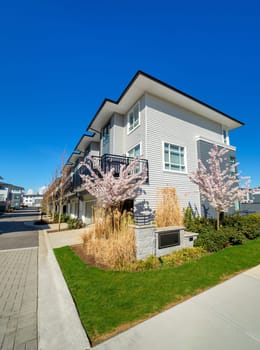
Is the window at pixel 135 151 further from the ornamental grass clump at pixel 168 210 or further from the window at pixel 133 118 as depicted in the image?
the ornamental grass clump at pixel 168 210

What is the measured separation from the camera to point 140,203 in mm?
9320

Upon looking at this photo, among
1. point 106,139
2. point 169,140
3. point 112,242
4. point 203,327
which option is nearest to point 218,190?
point 169,140

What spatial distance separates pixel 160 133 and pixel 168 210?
5.13 m

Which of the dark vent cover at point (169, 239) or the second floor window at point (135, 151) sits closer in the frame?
the dark vent cover at point (169, 239)

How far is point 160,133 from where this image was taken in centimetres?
1094

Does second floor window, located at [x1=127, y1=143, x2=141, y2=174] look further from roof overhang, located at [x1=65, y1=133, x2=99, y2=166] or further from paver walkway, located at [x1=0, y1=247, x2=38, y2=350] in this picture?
paver walkway, located at [x1=0, y1=247, x2=38, y2=350]

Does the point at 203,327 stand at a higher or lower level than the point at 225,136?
lower

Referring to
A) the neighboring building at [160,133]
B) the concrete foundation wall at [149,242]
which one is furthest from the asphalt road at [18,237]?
the concrete foundation wall at [149,242]

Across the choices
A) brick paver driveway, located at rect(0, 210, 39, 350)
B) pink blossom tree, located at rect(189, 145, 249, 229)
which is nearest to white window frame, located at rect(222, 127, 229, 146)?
pink blossom tree, located at rect(189, 145, 249, 229)

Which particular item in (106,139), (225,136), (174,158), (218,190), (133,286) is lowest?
(133,286)

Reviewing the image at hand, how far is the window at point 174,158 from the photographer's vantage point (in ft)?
36.1

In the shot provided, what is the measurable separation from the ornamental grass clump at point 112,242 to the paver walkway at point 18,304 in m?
2.10

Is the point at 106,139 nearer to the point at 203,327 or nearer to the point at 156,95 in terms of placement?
the point at 156,95

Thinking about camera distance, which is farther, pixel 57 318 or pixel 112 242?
pixel 112 242
